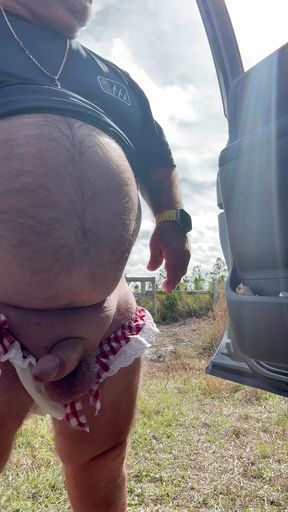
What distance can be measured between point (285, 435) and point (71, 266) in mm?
1953

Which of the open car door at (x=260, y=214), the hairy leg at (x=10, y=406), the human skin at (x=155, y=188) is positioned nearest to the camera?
the open car door at (x=260, y=214)

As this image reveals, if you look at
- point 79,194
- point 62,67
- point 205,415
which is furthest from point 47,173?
point 205,415

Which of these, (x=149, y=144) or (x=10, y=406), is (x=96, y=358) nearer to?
(x=10, y=406)

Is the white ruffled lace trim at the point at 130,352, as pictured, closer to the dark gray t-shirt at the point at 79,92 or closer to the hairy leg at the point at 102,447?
the hairy leg at the point at 102,447

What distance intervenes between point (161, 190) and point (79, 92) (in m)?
0.37

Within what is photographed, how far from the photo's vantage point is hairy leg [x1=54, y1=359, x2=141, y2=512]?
3.66 ft

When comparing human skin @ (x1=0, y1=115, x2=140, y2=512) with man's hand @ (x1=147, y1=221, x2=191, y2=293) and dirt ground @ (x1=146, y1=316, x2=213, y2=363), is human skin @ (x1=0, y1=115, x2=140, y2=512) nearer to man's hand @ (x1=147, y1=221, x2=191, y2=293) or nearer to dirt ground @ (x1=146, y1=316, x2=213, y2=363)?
man's hand @ (x1=147, y1=221, x2=191, y2=293)

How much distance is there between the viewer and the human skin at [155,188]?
1.16 meters

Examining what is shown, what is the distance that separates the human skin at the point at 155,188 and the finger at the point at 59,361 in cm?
46

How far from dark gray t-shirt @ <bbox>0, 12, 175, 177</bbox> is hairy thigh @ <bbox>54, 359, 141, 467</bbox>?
0.57 metres

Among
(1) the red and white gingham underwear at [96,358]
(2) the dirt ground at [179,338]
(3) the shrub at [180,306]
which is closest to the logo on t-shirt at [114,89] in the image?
(1) the red and white gingham underwear at [96,358]

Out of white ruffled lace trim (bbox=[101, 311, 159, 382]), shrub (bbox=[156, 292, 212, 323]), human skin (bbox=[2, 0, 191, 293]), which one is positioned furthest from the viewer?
shrub (bbox=[156, 292, 212, 323])

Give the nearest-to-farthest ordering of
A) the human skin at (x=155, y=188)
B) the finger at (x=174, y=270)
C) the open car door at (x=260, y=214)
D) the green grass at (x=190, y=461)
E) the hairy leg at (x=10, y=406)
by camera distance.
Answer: the open car door at (x=260, y=214), the hairy leg at (x=10, y=406), the human skin at (x=155, y=188), the finger at (x=174, y=270), the green grass at (x=190, y=461)

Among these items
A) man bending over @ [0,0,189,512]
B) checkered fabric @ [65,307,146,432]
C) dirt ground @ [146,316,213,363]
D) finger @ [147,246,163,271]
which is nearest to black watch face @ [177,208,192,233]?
finger @ [147,246,163,271]
